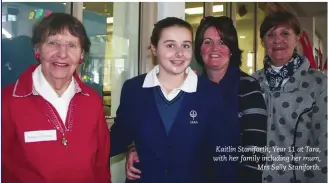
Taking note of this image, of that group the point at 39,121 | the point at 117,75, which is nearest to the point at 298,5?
the point at 117,75

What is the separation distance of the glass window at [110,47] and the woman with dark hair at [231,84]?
0.71 feet

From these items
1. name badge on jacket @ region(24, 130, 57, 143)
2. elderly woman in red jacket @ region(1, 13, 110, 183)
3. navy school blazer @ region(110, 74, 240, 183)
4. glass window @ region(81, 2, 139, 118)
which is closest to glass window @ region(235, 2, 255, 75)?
navy school blazer @ region(110, 74, 240, 183)

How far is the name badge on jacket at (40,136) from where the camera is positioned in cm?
85

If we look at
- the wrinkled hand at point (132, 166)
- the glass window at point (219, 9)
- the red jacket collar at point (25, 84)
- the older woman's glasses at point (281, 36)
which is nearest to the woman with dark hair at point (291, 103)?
the older woman's glasses at point (281, 36)

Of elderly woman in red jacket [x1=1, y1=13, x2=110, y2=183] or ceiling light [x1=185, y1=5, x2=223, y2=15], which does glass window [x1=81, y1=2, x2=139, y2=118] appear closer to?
elderly woman in red jacket [x1=1, y1=13, x2=110, y2=183]

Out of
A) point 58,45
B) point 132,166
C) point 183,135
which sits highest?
point 58,45

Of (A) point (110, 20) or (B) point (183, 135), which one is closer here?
(B) point (183, 135)

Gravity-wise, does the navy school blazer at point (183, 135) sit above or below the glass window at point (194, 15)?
below

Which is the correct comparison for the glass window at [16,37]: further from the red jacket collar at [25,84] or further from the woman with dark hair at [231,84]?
the woman with dark hair at [231,84]

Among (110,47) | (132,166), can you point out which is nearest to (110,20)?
(110,47)

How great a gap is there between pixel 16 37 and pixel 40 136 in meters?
0.27

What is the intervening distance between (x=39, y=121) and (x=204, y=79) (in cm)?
47

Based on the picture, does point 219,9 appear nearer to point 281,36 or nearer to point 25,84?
point 281,36

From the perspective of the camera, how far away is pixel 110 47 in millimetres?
1039
